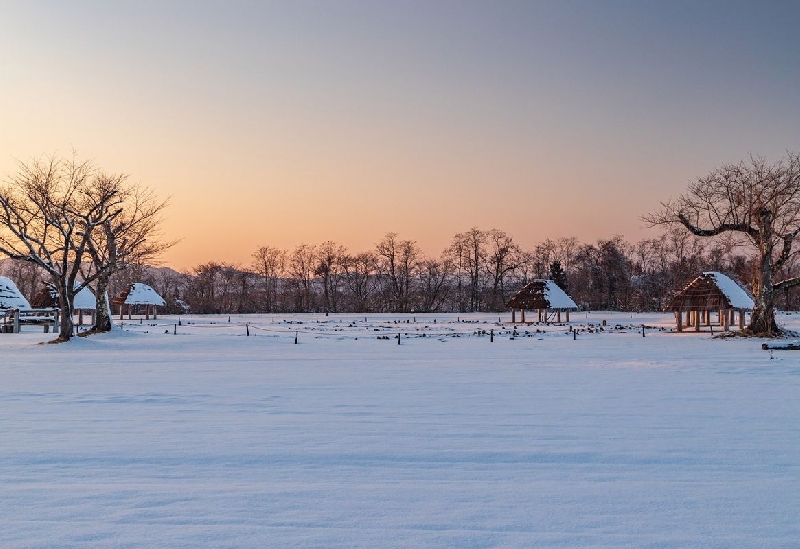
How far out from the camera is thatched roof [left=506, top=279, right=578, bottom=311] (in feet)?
177

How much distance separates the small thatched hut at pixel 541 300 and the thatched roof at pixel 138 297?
1477 inches

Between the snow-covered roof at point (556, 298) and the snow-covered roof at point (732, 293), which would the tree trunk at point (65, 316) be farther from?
the snow-covered roof at point (556, 298)

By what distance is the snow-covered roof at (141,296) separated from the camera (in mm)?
63781

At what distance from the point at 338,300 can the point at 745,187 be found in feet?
227

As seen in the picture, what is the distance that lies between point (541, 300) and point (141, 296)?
135 feet

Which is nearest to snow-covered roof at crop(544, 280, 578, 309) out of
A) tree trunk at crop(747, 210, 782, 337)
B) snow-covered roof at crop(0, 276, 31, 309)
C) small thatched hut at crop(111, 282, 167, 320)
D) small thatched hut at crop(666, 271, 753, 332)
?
small thatched hut at crop(666, 271, 753, 332)

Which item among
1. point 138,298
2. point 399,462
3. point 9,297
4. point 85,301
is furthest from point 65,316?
point 138,298

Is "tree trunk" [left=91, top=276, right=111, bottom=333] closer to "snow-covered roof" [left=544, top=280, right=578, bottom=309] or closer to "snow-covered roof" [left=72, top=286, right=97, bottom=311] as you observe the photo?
"snow-covered roof" [left=72, top=286, right=97, bottom=311]

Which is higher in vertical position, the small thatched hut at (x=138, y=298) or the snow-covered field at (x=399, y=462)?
the small thatched hut at (x=138, y=298)

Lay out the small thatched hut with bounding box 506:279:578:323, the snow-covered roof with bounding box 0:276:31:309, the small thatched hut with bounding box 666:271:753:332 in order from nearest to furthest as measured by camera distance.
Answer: the small thatched hut with bounding box 666:271:753:332, the snow-covered roof with bounding box 0:276:31:309, the small thatched hut with bounding box 506:279:578:323

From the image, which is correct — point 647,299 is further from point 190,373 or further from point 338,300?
point 190,373

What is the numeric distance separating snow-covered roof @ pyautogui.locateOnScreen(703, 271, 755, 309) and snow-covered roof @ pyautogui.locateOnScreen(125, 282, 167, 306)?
52.7m

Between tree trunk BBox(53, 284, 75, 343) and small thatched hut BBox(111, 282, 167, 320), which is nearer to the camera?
tree trunk BBox(53, 284, 75, 343)

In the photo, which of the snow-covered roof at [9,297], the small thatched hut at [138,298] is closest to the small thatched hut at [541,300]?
the small thatched hut at [138,298]
